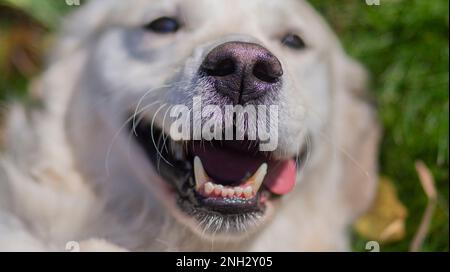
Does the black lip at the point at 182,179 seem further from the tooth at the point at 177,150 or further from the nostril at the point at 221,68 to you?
the nostril at the point at 221,68

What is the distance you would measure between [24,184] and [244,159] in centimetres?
80

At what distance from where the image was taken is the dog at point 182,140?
185 cm

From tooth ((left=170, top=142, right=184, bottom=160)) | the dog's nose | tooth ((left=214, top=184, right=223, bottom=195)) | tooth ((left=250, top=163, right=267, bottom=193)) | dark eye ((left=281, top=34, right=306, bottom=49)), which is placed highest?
dark eye ((left=281, top=34, right=306, bottom=49))

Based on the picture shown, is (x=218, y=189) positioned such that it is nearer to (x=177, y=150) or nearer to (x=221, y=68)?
(x=177, y=150)

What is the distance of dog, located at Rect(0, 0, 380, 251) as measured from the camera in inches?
73.0

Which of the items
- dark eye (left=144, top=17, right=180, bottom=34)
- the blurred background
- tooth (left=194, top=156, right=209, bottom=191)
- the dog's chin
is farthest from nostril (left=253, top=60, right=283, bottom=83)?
the blurred background

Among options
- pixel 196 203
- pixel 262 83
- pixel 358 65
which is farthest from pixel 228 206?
pixel 358 65

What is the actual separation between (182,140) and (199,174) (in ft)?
0.34

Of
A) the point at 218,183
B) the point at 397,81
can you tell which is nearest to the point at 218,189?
the point at 218,183

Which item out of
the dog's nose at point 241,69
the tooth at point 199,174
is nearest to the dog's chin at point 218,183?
the tooth at point 199,174

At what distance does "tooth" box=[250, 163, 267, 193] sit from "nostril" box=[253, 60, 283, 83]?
26cm

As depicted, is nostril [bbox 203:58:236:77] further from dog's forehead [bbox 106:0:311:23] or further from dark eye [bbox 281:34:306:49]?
dark eye [bbox 281:34:306:49]

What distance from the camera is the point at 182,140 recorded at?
6.10ft

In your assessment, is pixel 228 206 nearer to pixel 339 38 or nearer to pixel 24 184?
pixel 24 184
